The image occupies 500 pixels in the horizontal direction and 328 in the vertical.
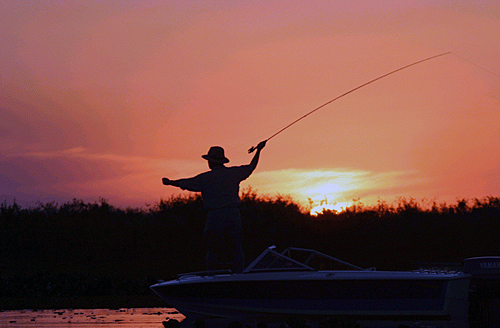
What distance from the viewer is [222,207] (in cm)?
1037

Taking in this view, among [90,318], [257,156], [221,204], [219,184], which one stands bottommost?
[90,318]

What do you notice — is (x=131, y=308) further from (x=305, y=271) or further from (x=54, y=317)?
(x=305, y=271)

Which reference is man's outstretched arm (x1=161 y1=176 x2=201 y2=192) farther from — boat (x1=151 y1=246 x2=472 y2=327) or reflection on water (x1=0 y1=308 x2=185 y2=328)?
reflection on water (x1=0 y1=308 x2=185 y2=328)

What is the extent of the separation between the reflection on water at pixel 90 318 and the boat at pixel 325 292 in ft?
4.17

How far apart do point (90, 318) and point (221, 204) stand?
11.6 feet

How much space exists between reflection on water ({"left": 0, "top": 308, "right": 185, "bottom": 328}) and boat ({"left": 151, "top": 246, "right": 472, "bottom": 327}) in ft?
4.17

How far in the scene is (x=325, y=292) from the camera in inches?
364

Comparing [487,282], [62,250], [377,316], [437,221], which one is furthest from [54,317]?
[437,221]

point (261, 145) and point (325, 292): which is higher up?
point (261, 145)

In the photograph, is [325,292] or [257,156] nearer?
[325,292]

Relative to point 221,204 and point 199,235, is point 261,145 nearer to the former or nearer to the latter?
point 221,204

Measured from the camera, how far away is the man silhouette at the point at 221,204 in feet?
33.9

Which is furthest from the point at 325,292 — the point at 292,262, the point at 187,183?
the point at 187,183

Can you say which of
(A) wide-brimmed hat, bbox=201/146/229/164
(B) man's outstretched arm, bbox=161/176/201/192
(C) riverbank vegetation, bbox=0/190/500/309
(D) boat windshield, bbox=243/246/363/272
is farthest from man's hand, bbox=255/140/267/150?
(C) riverbank vegetation, bbox=0/190/500/309
